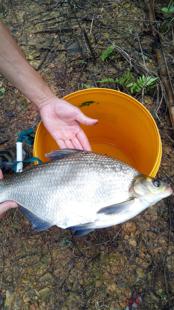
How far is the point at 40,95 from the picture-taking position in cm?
235

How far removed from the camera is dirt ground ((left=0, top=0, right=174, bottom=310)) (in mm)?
2309

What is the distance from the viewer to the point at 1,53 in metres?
2.31

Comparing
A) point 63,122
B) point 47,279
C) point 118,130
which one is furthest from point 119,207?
point 118,130

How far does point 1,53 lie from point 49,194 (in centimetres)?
97

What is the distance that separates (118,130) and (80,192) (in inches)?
35.0

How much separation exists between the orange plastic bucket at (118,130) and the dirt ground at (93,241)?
268 mm

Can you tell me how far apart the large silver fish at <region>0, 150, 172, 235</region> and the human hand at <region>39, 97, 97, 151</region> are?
307mm

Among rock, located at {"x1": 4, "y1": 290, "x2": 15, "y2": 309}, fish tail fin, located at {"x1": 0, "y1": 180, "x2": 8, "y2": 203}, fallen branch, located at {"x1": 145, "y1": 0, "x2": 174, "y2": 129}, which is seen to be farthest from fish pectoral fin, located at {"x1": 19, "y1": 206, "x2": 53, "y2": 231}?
fallen branch, located at {"x1": 145, "y1": 0, "x2": 174, "y2": 129}

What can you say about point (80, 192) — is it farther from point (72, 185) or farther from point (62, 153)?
point (62, 153)

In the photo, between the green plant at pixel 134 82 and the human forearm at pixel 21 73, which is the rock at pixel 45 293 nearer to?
the human forearm at pixel 21 73

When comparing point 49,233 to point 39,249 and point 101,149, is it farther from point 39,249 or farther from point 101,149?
point 101,149

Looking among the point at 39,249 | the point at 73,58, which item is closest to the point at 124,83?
the point at 73,58

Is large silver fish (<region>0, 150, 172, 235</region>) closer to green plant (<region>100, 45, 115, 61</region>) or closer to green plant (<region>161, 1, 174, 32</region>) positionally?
green plant (<region>100, 45, 115, 61</region>)

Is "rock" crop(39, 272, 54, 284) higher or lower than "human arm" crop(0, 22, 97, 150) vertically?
lower
